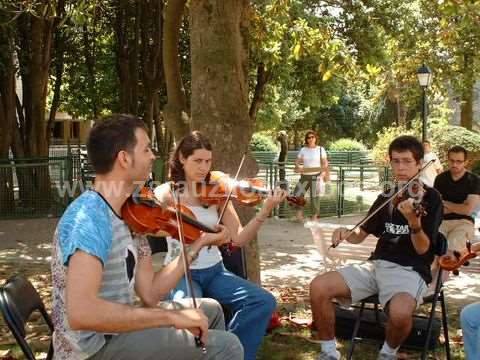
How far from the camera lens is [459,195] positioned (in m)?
5.91

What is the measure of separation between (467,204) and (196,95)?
277 cm

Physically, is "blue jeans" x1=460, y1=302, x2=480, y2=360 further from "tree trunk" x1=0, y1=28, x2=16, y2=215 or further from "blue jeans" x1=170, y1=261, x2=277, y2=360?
"tree trunk" x1=0, y1=28, x2=16, y2=215

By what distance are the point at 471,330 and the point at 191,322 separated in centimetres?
186

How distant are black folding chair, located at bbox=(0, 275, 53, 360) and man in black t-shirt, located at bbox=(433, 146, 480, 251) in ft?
13.5

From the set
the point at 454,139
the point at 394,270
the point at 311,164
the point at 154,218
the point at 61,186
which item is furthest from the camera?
the point at 454,139

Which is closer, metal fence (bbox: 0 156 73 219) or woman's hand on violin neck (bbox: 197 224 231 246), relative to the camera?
woman's hand on violin neck (bbox: 197 224 231 246)

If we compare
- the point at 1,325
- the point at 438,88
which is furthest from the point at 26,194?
the point at 438,88

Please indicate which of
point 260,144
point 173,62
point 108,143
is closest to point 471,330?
point 108,143

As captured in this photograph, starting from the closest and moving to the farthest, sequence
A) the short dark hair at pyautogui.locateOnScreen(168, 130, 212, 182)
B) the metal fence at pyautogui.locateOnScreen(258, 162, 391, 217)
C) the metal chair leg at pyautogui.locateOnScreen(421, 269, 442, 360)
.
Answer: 1. the metal chair leg at pyautogui.locateOnScreen(421, 269, 442, 360)
2. the short dark hair at pyautogui.locateOnScreen(168, 130, 212, 182)
3. the metal fence at pyautogui.locateOnScreen(258, 162, 391, 217)

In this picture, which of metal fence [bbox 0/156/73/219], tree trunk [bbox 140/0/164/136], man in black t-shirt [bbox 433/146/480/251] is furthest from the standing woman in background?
tree trunk [bbox 140/0/164/136]

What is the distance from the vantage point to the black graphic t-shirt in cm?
383

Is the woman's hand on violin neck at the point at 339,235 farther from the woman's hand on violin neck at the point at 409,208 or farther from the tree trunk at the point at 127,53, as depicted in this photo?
the tree trunk at the point at 127,53

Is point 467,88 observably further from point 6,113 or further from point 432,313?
point 432,313

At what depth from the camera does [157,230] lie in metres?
2.80
